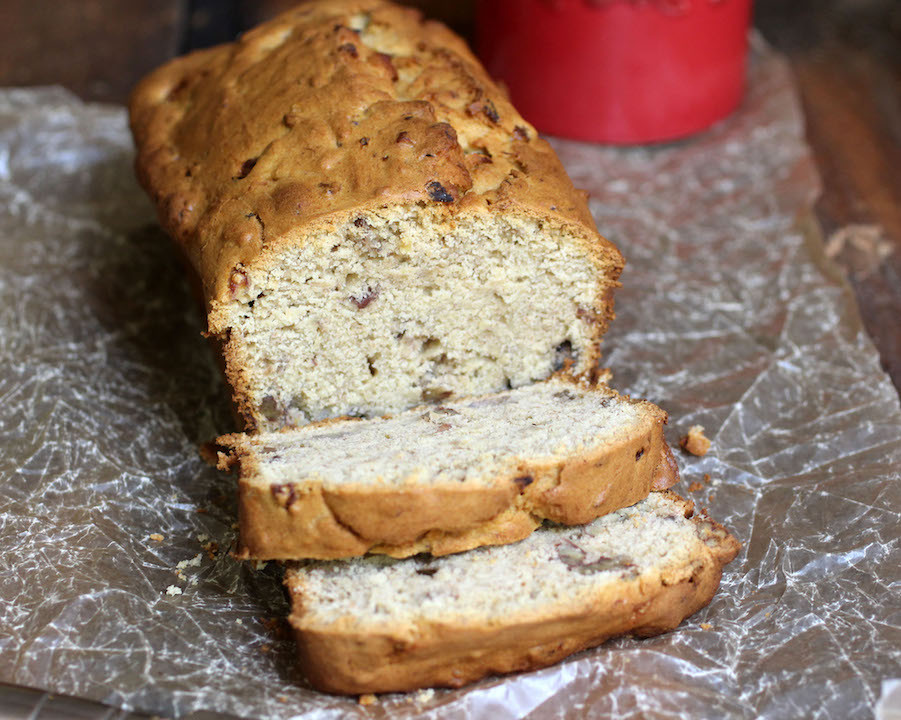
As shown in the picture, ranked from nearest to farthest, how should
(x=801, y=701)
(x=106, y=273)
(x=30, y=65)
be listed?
(x=801, y=701)
(x=106, y=273)
(x=30, y=65)

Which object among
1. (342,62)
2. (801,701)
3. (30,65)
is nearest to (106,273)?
(342,62)

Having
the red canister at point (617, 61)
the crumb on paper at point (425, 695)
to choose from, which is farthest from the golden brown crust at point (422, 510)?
the red canister at point (617, 61)

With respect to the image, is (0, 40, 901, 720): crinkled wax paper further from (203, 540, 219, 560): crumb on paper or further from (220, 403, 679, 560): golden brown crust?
(220, 403, 679, 560): golden brown crust

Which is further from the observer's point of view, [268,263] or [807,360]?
[807,360]

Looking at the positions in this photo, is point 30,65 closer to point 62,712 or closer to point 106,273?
point 106,273

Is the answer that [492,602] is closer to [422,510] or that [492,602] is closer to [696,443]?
[422,510]

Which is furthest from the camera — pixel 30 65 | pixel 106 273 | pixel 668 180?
pixel 30 65
